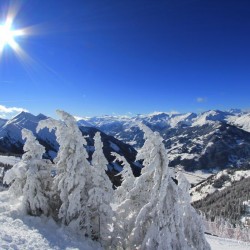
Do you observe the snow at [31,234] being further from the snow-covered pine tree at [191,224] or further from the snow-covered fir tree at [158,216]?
the snow-covered pine tree at [191,224]

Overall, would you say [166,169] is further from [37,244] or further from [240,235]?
[240,235]

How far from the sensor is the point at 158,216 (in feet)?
99.3

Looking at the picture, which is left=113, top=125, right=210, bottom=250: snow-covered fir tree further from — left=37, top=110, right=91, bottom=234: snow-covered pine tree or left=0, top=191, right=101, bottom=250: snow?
left=0, top=191, right=101, bottom=250: snow

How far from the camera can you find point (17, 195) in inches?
1432

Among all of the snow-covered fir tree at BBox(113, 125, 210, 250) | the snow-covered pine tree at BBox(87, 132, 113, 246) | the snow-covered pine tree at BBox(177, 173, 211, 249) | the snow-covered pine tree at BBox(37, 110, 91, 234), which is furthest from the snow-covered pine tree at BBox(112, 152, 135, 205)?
the snow-covered pine tree at BBox(177, 173, 211, 249)

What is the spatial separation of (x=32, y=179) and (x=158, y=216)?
12914 millimetres

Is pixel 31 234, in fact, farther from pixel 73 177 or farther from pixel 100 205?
pixel 100 205

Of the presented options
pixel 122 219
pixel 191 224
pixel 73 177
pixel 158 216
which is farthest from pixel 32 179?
pixel 191 224

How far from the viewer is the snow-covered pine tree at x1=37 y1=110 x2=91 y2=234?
33625 mm

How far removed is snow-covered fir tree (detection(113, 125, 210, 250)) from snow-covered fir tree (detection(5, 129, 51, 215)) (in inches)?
318

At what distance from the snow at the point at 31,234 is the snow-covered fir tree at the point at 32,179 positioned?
114cm

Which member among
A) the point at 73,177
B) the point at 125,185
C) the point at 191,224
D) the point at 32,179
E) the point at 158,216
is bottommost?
the point at 191,224

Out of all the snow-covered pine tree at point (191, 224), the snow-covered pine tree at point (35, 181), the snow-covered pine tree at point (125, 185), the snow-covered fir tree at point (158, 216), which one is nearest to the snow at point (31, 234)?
the snow-covered pine tree at point (35, 181)

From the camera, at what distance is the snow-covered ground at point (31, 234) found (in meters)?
27.4
